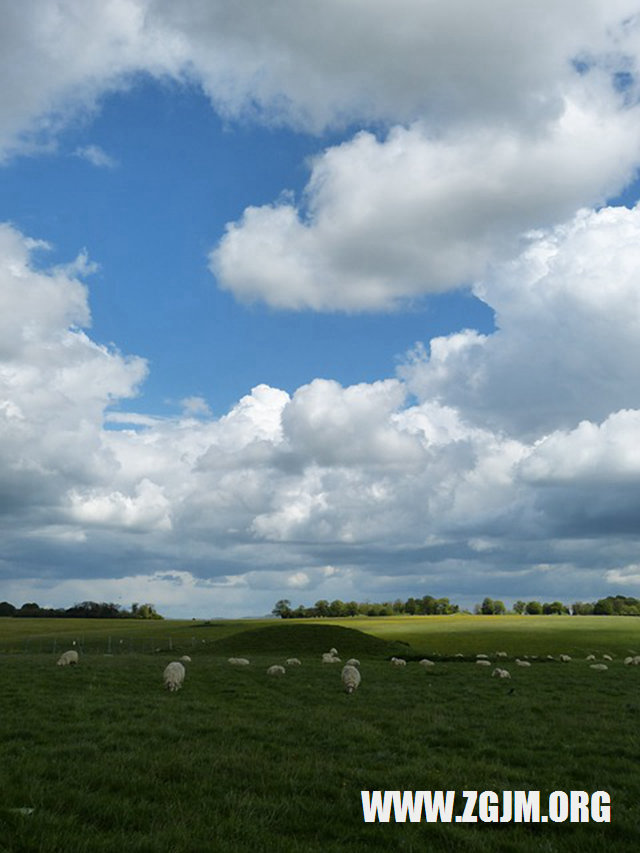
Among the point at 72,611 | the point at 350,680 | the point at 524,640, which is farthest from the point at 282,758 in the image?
the point at 72,611

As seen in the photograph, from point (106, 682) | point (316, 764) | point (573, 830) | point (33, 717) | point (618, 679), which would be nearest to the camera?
point (573, 830)

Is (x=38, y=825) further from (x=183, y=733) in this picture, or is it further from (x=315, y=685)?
(x=315, y=685)

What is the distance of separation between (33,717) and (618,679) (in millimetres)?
31180

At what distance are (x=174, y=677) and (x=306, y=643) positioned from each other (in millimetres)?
35814

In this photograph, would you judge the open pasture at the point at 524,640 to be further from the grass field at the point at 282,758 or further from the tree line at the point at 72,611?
the tree line at the point at 72,611

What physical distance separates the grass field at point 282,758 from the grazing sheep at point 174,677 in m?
0.58

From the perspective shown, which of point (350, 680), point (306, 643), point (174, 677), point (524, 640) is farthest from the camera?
point (524, 640)

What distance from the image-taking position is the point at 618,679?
35562mm

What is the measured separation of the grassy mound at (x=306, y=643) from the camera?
56.7m

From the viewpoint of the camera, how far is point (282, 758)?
1376 cm

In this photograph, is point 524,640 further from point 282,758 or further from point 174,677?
point 282,758

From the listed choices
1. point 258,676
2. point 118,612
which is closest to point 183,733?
point 258,676

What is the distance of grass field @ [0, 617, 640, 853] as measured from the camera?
9352mm

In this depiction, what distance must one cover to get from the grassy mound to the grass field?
1078 inches
